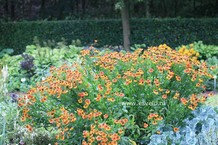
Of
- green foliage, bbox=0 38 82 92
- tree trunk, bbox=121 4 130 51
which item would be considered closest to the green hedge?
tree trunk, bbox=121 4 130 51

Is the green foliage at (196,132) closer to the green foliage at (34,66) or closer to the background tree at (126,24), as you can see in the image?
the green foliage at (34,66)

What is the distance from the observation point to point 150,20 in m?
12.2

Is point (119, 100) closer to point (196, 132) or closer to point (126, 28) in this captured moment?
point (196, 132)

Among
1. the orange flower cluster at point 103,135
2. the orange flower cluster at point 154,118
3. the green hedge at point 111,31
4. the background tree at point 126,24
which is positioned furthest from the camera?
the green hedge at point 111,31

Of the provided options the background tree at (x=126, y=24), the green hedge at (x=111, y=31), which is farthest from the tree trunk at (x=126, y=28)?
the green hedge at (x=111, y=31)

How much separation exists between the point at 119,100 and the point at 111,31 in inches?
366

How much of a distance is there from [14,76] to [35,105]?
4334mm

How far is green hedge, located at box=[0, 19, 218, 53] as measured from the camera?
39.3 feet

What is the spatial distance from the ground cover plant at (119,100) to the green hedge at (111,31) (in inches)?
328

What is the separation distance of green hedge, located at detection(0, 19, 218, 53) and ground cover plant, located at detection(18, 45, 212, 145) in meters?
8.34

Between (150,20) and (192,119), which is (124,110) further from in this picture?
(150,20)

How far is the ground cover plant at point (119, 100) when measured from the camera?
3314mm

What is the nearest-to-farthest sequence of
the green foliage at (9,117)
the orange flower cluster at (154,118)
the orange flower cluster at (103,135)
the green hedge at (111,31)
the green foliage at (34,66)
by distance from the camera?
the orange flower cluster at (103,135) < the orange flower cluster at (154,118) < the green foliage at (9,117) < the green foliage at (34,66) < the green hedge at (111,31)

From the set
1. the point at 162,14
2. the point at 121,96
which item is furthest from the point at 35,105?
the point at 162,14
